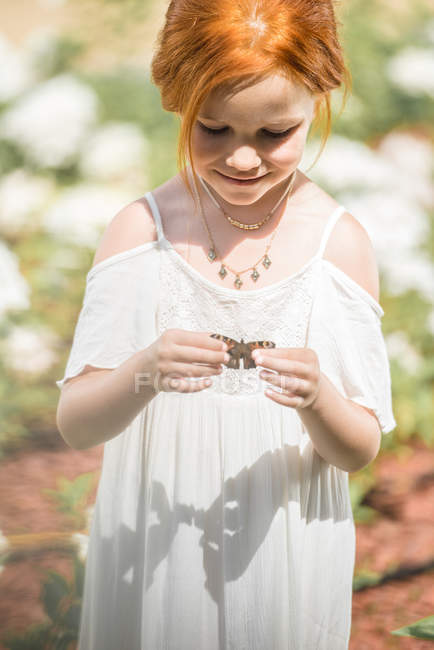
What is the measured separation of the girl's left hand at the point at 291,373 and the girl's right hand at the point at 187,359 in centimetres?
6

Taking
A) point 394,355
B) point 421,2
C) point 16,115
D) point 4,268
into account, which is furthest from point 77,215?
point 421,2

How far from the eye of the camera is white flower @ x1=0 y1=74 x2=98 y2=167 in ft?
13.5

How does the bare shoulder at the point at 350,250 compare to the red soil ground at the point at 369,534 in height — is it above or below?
above

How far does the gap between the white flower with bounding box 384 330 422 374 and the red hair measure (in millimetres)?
1902

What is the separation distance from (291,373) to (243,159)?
33cm

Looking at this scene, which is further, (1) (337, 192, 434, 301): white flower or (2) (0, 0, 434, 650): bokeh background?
(1) (337, 192, 434, 301): white flower

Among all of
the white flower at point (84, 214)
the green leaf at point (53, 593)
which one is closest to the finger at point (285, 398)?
the green leaf at point (53, 593)

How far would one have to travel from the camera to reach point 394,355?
291 cm

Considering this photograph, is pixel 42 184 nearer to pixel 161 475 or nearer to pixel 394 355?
pixel 394 355

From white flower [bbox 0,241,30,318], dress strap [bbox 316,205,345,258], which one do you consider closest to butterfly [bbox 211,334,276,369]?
dress strap [bbox 316,205,345,258]

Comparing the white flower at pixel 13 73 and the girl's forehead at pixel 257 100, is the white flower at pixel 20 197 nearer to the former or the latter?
the white flower at pixel 13 73

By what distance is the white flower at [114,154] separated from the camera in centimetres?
392

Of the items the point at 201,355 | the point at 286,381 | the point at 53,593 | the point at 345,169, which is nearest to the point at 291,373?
the point at 286,381

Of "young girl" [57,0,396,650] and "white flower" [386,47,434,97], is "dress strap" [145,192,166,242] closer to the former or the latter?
"young girl" [57,0,396,650]
